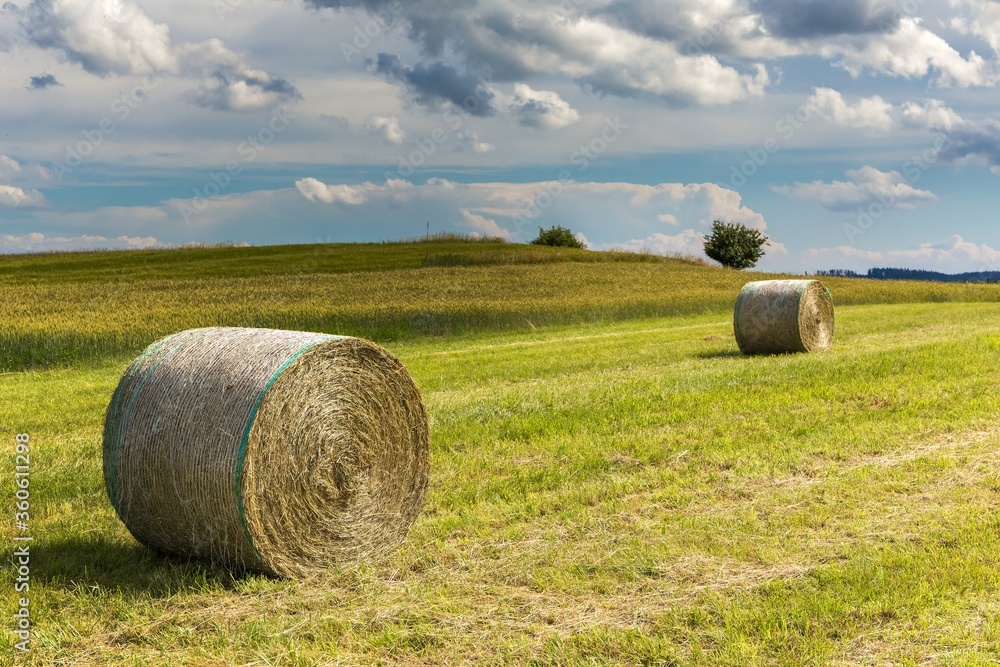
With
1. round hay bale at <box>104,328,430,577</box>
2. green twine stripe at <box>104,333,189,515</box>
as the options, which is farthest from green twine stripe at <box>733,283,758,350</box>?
green twine stripe at <box>104,333,189,515</box>

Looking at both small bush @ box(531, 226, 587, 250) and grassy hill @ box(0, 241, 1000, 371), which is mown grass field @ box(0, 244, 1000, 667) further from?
small bush @ box(531, 226, 587, 250)

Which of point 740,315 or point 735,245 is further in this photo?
point 735,245

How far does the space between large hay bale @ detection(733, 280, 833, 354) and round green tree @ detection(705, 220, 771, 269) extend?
5945cm

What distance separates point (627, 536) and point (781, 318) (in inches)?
516

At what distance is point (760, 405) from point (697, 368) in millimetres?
4187

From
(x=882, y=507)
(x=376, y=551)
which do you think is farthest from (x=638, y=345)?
(x=376, y=551)

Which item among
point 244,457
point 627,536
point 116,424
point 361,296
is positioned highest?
point 361,296

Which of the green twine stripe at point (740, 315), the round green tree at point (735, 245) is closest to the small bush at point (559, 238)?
the round green tree at point (735, 245)

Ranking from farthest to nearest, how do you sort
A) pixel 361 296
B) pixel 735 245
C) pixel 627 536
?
pixel 735 245 < pixel 361 296 < pixel 627 536

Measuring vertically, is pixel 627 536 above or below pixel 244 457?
below

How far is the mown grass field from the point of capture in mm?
5332

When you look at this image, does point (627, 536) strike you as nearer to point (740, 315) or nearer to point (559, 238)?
point (740, 315)

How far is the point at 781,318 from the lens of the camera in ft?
62.2

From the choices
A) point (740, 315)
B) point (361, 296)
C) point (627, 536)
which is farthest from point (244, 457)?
point (361, 296)
